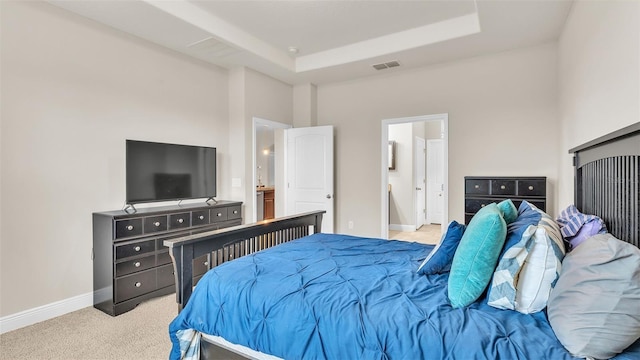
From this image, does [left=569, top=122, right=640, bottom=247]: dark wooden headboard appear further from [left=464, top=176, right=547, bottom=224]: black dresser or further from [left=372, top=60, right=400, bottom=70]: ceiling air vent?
[left=372, top=60, right=400, bottom=70]: ceiling air vent

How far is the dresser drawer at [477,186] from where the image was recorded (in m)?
3.67

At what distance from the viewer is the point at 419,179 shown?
7.18 m

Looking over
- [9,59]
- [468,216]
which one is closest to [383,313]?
[468,216]

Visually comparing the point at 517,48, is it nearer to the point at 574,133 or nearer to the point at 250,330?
the point at 574,133

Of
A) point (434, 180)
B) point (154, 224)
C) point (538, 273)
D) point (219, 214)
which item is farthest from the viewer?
point (434, 180)

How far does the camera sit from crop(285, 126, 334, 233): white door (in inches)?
194

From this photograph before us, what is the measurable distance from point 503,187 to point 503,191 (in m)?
0.04

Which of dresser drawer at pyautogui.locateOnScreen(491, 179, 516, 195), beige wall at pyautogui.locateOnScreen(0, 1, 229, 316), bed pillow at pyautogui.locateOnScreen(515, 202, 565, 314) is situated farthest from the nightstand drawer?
dresser drawer at pyautogui.locateOnScreen(491, 179, 516, 195)

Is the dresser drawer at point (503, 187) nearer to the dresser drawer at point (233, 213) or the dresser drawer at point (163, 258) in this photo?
the dresser drawer at point (233, 213)

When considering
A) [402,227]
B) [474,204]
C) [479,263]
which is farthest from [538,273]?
[402,227]

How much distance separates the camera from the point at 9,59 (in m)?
2.59

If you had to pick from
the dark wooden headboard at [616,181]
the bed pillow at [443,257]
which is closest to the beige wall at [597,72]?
the dark wooden headboard at [616,181]

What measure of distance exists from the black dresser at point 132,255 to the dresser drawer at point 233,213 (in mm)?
573

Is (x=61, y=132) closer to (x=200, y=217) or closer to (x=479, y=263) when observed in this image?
(x=200, y=217)
